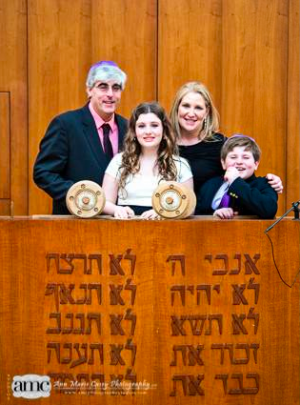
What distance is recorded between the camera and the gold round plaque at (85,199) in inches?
161

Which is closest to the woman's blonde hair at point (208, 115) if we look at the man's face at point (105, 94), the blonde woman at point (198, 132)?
the blonde woman at point (198, 132)

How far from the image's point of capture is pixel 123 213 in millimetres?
4191

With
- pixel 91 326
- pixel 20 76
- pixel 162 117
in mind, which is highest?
pixel 20 76

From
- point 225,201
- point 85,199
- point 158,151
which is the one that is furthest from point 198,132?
point 85,199

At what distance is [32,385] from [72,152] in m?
1.13

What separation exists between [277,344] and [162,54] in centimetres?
244

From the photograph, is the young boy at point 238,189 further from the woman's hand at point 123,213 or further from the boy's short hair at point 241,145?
the woman's hand at point 123,213

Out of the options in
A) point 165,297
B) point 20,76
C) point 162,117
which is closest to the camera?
point 165,297

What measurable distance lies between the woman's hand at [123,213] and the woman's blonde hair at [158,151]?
21 cm

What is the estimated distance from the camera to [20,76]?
6.12 m

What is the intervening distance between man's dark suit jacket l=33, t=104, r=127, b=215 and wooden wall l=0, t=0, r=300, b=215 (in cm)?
130

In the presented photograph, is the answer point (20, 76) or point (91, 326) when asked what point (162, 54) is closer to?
point (20, 76)

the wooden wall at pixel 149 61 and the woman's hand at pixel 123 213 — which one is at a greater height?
the wooden wall at pixel 149 61

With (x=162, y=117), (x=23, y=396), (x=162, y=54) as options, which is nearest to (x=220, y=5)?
(x=162, y=54)
